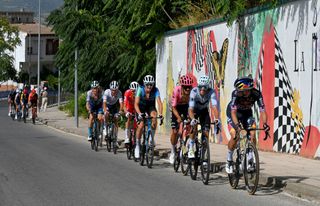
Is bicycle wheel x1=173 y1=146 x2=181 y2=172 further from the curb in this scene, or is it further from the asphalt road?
the curb

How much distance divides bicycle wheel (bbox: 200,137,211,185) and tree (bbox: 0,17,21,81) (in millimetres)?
82186

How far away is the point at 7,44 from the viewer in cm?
9400

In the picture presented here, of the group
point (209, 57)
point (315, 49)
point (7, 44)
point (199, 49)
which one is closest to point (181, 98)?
point (315, 49)

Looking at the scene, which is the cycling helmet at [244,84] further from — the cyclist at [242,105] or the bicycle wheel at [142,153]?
the bicycle wheel at [142,153]

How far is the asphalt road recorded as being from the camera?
1061 cm

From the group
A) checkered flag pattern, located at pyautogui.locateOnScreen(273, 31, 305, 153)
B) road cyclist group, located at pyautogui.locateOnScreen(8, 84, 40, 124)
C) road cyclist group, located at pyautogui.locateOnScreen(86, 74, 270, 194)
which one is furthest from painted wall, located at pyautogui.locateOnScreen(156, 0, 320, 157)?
road cyclist group, located at pyautogui.locateOnScreen(8, 84, 40, 124)

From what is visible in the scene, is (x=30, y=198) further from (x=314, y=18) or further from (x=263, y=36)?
(x=263, y=36)

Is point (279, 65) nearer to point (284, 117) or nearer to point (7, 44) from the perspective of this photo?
point (284, 117)

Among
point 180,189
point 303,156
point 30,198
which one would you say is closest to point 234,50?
point 303,156

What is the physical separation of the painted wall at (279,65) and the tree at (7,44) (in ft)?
245

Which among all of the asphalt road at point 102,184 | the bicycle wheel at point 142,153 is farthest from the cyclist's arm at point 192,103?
the bicycle wheel at point 142,153

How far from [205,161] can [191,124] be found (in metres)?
0.79

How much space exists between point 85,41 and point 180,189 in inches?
764

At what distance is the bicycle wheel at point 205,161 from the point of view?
1248 centimetres
